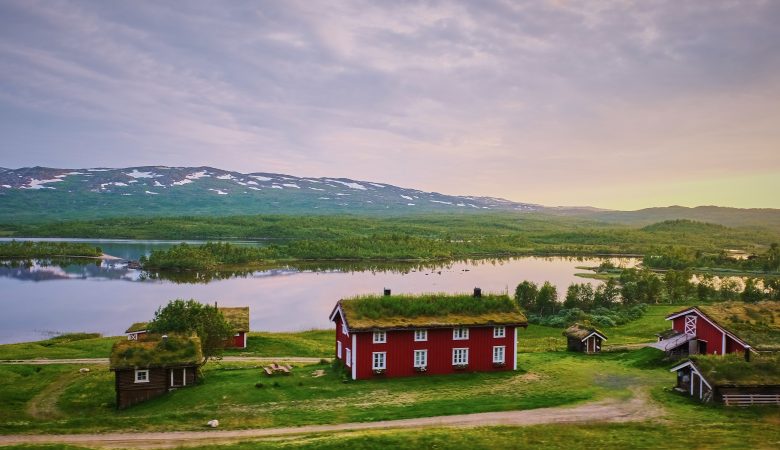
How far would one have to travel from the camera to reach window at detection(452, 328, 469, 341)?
118 feet

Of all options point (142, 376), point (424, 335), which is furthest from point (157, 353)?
point (424, 335)

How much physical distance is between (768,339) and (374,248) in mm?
129472

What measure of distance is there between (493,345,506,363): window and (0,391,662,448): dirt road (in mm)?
8870

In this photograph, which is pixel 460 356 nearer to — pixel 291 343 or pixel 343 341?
pixel 343 341

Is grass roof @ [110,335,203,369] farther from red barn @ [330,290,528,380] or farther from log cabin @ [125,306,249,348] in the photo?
log cabin @ [125,306,249,348]

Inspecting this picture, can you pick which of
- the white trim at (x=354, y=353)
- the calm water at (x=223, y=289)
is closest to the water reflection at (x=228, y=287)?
the calm water at (x=223, y=289)

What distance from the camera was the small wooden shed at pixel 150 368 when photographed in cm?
3244

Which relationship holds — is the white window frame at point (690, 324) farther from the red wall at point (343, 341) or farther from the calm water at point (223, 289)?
the calm water at point (223, 289)

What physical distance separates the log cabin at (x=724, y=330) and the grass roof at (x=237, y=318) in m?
30.4

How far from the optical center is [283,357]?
4628 centimetres

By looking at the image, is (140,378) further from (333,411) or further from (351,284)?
(351,284)

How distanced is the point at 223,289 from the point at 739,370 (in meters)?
78.1

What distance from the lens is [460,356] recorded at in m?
36.1

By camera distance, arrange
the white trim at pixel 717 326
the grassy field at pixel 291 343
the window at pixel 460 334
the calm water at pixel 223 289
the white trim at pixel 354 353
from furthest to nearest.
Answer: the calm water at pixel 223 289 → the grassy field at pixel 291 343 → the window at pixel 460 334 → the white trim at pixel 717 326 → the white trim at pixel 354 353
